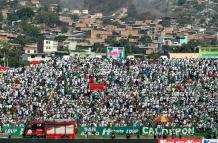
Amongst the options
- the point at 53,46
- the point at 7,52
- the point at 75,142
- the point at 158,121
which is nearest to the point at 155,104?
the point at 158,121

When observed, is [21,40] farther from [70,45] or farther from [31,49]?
[31,49]

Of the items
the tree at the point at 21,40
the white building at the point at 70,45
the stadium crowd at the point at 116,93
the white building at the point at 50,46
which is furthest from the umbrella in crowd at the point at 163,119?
the tree at the point at 21,40

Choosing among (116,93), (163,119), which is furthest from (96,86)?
(163,119)

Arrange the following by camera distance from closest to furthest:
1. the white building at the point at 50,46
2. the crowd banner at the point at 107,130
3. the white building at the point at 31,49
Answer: the crowd banner at the point at 107,130, the white building at the point at 31,49, the white building at the point at 50,46

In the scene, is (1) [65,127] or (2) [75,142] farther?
(1) [65,127]

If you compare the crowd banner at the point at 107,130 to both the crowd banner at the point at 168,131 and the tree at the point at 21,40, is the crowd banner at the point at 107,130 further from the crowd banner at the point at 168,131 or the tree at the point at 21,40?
the tree at the point at 21,40

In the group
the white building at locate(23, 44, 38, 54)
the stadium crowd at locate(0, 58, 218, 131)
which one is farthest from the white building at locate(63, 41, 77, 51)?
the stadium crowd at locate(0, 58, 218, 131)

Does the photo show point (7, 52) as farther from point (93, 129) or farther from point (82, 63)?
point (93, 129)
